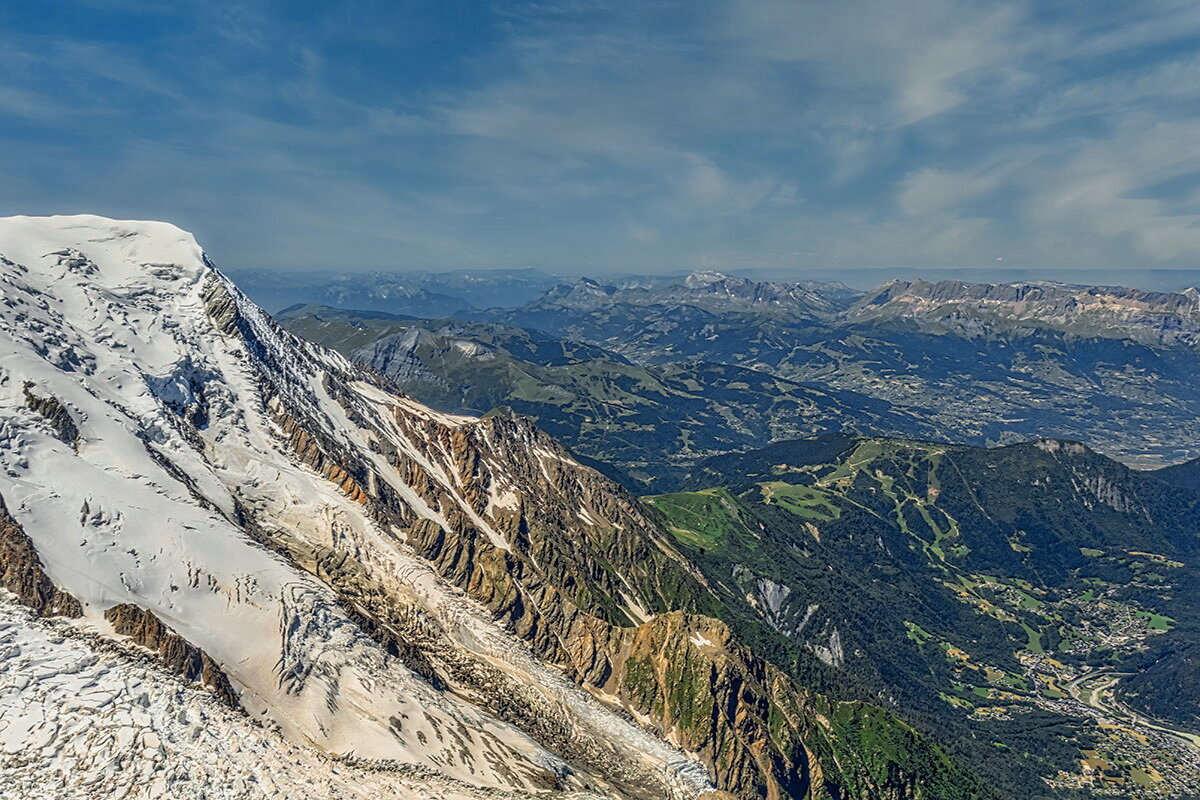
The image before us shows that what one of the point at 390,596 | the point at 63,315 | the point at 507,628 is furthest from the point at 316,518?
the point at 63,315

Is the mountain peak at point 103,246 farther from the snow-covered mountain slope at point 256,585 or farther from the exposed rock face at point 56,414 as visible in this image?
the exposed rock face at point 56,414

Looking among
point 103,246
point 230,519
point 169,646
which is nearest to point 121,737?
point 169,646

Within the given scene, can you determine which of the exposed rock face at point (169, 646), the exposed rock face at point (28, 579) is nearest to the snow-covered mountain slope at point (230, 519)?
the exposed rock face at point (28, 579)

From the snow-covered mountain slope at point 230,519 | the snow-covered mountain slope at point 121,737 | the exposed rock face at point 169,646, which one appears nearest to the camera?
the snow-covered mountain slope at point 121,737

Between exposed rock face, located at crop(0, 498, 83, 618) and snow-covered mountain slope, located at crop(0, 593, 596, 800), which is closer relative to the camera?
snow-covered mountain slope, located at crop(0, 593, 596, 800)

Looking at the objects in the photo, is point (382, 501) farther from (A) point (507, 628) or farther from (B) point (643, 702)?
(B) point (643, 702)

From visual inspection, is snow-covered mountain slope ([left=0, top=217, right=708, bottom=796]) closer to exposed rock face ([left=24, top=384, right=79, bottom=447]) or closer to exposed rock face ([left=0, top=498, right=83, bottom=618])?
exposed rock face ([left=24, top=384, right=79, bottom=447])

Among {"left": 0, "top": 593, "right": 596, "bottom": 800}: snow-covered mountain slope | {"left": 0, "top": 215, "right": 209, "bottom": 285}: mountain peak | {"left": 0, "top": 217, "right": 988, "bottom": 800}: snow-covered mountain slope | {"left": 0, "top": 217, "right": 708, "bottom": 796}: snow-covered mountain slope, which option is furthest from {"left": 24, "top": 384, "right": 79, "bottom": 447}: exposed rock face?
{"left": 0, "top": 215, "right": 209, "bottom": 285}: mountain peak
